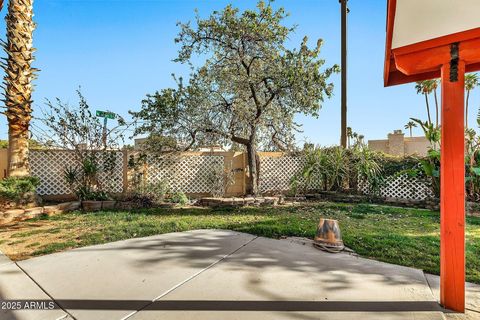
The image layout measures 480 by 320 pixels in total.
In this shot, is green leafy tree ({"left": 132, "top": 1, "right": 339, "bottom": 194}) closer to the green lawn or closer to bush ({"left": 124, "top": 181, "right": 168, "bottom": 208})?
bush ({"left": 124, "top": 181, "right": 168, "bottom": 208})

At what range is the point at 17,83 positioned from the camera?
643 centimetres

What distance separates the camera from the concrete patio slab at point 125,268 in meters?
2.28

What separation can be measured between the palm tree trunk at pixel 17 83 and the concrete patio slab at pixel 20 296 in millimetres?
4443

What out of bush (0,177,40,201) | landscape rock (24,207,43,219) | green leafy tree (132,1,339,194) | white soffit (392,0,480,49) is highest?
green leafy tree (132,1,339,194)

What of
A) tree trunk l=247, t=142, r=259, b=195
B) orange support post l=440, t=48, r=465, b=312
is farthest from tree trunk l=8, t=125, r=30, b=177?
orange support post l=440, t=48, r=465, b=312

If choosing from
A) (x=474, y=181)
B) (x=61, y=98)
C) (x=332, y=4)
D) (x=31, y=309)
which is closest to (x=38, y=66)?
(x=61, y=98)

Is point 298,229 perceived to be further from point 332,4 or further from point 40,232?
point 332,4

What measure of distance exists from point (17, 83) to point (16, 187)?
2417 mm

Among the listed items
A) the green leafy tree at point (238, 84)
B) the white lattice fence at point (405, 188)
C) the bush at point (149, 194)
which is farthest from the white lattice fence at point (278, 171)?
the bush at point (149, 194)

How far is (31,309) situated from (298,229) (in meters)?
3.43

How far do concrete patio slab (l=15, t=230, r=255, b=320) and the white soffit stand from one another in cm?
287

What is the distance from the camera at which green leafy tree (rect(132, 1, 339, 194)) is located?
7137 mm

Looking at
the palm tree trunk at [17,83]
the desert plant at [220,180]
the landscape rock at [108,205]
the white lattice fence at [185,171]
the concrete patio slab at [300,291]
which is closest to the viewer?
the concrete patio slab at [300,291]

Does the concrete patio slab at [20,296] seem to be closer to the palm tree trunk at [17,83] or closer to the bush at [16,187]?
the bush at [16,187]
